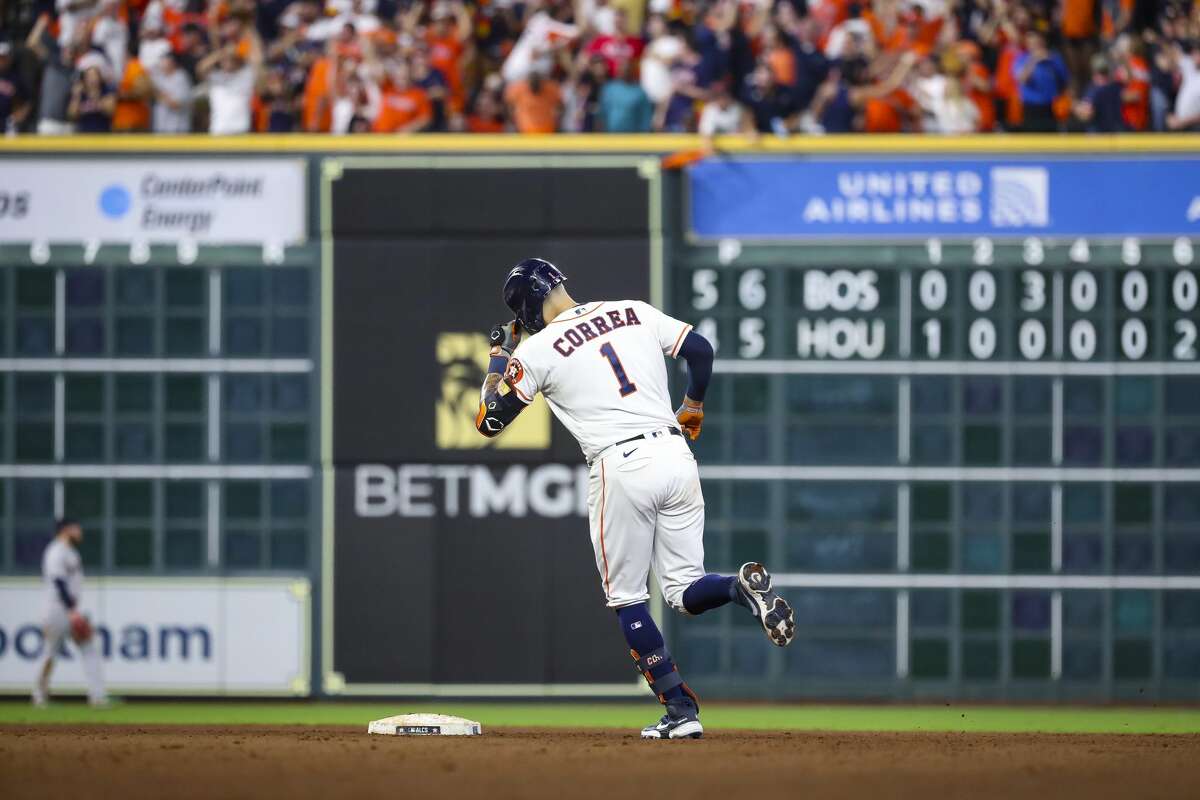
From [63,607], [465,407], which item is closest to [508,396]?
[465,407]

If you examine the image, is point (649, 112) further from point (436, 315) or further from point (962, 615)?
point (962, 615)

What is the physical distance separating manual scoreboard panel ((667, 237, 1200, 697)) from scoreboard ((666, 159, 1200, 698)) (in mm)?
16

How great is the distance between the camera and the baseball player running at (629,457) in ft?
29.8

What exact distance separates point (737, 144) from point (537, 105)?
70.4 inches

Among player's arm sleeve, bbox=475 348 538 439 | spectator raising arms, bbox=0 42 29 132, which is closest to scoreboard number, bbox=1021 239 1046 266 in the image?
player's arm sleeve, bbox=475 348 538 439

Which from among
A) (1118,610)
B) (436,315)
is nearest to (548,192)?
(436,315)

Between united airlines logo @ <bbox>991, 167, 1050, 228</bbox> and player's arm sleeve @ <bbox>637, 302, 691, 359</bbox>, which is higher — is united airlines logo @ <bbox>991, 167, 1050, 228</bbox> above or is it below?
above

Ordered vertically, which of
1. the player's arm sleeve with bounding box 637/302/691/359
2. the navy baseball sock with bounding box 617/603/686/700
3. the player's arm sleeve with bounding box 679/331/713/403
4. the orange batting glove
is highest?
the player's arm sleeve with bounding box 637/302/691/359

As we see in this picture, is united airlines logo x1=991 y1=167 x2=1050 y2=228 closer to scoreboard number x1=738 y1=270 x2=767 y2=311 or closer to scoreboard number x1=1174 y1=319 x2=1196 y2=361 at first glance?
scoreboard number x1=1174 y1=319 x2=1196 y2=361

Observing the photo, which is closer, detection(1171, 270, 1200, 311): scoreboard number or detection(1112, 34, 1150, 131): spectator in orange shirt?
detection(1171, 270, 1200, 311): scoreboard number

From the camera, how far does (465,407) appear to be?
599 inches

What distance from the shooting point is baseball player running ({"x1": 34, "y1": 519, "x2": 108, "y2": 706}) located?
14820mm

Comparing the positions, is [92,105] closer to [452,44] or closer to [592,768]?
[452,44]

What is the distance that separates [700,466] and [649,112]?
3.16 meters
